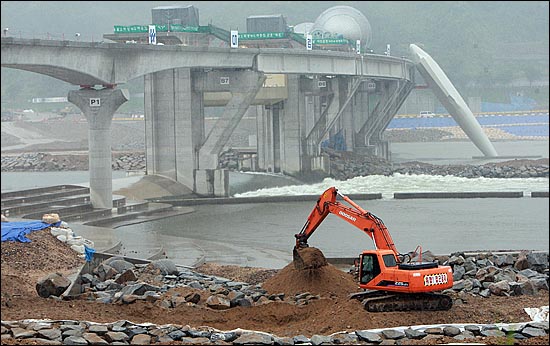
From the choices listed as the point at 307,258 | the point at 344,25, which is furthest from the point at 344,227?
the point at 344,25

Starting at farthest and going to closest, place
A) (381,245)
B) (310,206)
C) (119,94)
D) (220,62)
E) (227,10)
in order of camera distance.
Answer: (227,10) < (220,62) < (310,206) < (119,94) < (381,245)

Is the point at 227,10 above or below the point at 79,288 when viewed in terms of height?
above

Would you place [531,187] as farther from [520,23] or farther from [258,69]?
[520,23]

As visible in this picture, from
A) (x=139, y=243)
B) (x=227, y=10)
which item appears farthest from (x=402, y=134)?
(x=139, y=243)

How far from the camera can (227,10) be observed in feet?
375

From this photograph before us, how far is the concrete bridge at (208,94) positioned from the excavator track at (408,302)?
887 inches

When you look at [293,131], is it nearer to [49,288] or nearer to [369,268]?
[49,288]

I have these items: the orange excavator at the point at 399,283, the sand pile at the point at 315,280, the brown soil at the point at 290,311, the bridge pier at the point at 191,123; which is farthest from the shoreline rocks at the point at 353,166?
the orange excavator at the point at 399,283

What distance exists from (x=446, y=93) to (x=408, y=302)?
73595 millimetres

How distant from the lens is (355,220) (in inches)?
919

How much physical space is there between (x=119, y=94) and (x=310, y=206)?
38.8 feet

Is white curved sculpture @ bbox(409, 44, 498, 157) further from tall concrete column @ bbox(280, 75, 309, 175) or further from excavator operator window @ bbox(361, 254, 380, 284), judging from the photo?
excavator operator window @ bbox(361, 254, 380, 284)

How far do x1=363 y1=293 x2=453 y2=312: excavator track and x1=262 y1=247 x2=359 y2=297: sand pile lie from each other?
10.5 feet

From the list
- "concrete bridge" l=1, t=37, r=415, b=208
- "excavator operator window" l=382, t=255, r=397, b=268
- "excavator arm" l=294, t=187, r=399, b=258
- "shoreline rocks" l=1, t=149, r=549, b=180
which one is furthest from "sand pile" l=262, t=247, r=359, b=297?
"shoreline rocks" l=1, t=149, r=549, b=180
